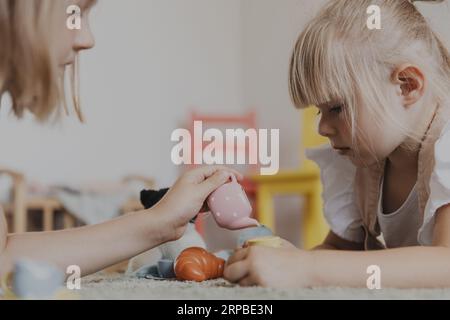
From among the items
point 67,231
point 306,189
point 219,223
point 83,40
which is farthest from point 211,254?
point 306,189

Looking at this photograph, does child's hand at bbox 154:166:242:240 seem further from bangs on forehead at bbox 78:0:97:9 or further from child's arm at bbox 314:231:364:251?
child's arm at bbox 314:231:364:251

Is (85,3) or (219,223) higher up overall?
(85,3)

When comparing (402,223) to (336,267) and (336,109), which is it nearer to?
(336,109)

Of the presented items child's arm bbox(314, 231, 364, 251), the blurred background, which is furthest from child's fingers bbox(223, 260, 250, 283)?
the blurred background

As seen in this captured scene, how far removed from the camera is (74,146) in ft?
4.58

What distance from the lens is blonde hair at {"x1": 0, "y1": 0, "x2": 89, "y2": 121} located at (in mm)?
536

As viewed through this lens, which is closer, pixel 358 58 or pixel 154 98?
pixel 358 58

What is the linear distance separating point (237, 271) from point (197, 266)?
115 mm

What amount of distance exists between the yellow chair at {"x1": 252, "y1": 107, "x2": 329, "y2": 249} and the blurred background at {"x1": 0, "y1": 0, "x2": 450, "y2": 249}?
0.06 m

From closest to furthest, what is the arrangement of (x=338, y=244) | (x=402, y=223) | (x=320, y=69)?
(x=320, y=69), (x=402, y=223), (x=338, y=244)

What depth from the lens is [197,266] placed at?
0.60 meters

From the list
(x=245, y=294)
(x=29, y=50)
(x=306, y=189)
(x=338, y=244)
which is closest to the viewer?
(x=245, y=294)

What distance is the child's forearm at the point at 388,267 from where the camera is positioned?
0.49m

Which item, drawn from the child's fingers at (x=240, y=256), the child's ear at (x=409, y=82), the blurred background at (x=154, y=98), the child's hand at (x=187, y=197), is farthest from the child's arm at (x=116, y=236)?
the blurred background at (x=154, y=98)
